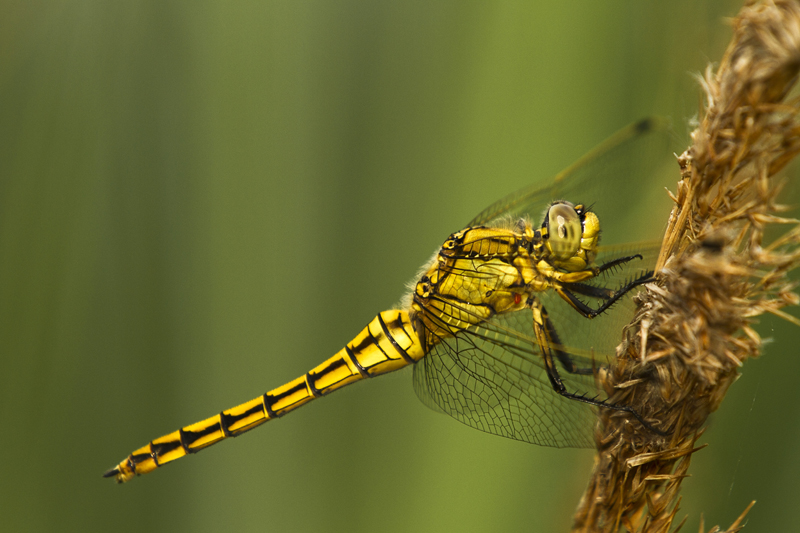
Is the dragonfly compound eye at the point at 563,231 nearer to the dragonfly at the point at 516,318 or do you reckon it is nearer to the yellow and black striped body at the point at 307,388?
the dragonfly at the point at 516,318

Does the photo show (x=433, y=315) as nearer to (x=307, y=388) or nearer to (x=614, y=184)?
(x=307, y=388)

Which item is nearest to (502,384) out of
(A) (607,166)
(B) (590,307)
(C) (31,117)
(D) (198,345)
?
(B) (590,307)

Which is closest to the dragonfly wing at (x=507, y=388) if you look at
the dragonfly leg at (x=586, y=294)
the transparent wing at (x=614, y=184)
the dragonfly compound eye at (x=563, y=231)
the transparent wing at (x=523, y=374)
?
the transparent wing at (x=523, y=374)

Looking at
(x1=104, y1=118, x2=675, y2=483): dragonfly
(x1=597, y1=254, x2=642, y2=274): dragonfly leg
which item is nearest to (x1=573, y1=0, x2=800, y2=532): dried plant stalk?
(x1=597, y1=254, x2=642, y2=274): dragonfly leg

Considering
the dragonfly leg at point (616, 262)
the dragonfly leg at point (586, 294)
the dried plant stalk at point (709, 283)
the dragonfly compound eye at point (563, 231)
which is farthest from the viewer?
the dragonfly compound eye at point (563, 231)

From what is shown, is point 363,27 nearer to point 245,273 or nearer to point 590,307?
point 245,273

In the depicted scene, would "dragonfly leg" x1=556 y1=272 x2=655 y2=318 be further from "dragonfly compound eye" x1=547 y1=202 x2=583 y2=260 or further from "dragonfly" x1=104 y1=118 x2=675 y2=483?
"dragonfly compound eye" x1=547 y1=202 x2=583 y2=260
